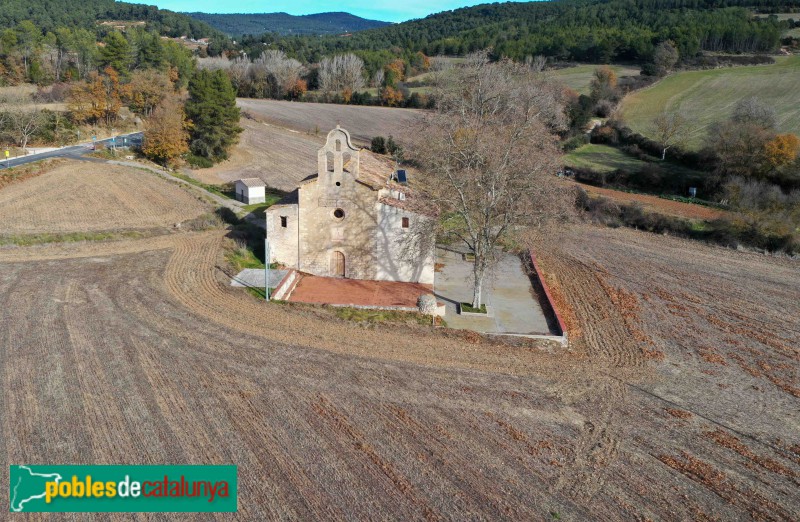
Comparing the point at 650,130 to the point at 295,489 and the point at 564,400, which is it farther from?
the point at 295,489

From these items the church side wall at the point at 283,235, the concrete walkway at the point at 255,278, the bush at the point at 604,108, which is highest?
the bush at the point at 604,108

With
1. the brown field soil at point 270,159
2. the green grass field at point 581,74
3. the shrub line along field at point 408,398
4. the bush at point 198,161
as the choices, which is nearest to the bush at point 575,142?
the green grass field at point 581,74

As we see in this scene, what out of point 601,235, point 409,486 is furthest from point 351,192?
point 601,235

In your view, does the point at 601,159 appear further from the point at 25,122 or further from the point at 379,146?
the point at 25,122

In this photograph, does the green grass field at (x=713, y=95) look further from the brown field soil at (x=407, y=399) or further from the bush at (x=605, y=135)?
the brown field soil at (x=407, y=399)

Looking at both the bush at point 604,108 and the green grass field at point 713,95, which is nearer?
the green grass field at point 713,95

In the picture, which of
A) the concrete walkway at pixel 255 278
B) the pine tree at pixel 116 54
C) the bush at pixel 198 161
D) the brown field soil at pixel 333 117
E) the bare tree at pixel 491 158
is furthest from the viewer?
the pine tree at pixel 116 54

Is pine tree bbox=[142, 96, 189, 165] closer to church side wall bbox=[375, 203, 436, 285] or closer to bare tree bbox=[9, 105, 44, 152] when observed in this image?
bare tree bbox=[9, 105, 44, 152]

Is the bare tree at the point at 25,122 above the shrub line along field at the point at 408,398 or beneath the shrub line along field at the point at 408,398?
above
